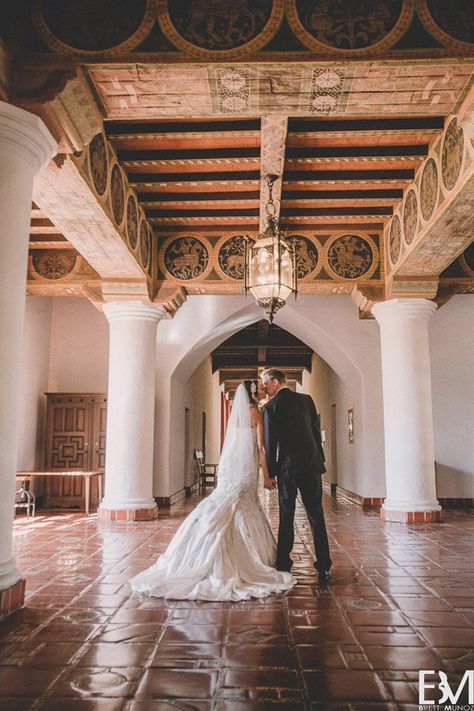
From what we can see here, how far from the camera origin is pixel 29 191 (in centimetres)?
397

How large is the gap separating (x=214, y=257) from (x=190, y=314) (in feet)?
9.24

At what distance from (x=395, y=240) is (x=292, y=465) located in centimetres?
460

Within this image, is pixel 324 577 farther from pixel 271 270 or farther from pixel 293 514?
pixel 271 270

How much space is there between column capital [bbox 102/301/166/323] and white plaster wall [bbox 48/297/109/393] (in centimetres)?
296

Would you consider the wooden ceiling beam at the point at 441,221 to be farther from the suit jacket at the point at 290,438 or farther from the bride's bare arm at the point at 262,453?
the bride's bare arm at the point at 262,453

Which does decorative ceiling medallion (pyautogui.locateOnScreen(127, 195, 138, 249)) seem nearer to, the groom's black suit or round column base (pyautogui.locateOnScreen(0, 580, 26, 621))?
the groom's black suit

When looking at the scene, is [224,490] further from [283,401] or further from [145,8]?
[145,8]

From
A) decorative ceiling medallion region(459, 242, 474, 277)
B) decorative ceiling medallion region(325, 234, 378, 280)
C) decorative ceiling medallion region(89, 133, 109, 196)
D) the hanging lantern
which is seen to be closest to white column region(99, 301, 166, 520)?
decorative ceiling medallion region(325, 234, 378, 280)

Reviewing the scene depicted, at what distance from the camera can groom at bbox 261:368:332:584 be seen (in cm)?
461

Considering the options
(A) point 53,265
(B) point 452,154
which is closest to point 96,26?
(B) point 452,154

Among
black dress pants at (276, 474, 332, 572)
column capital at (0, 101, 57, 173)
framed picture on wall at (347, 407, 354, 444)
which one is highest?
column capital at (0, 101, 57, 173)

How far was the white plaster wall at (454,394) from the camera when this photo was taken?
11.2 m

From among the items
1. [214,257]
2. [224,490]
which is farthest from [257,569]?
[214,257]

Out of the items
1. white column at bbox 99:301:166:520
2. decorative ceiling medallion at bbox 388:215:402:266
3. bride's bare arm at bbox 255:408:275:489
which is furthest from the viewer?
white column at bbox 99:301:166:520
